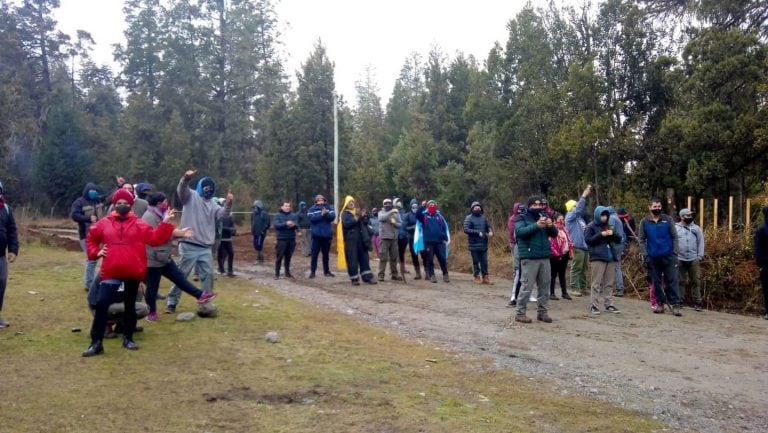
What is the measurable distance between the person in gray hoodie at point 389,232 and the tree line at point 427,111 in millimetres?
9612

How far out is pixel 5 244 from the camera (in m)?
7.62

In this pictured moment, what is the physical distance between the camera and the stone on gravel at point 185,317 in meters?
8.23

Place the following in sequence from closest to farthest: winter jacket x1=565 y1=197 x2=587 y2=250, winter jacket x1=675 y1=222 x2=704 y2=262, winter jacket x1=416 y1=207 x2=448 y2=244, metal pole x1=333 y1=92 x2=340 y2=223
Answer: winter jacket x1=675 y1=222 x2=704 y2=262, winter jacket x1=565 y1=197 x2=587 y2=250, winter jacket x1=416 y1=207 x2=448 y2=244, metal pole x1=333 y1=92 x2=340 y2=223

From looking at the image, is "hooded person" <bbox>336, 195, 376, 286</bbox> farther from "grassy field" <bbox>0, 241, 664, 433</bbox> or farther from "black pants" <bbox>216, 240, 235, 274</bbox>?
"grassy field" <bbox>0, 241, 664, 433</bbox>

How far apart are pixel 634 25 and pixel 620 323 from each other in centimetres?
1606

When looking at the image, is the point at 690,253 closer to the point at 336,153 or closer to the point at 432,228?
the point at 432,228

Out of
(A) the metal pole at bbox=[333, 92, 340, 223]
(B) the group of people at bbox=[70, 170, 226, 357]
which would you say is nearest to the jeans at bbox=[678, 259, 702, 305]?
(B) the group of people at bbox=[70, 170, 226, 357]

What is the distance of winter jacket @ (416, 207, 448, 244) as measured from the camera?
14.4 m

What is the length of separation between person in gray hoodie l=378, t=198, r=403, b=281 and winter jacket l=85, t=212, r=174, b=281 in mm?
7814

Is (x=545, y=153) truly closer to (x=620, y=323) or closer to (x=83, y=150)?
(x=620, y=323)

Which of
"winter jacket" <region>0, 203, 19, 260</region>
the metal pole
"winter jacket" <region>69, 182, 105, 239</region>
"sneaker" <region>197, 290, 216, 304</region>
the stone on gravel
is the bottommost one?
the stone on gravel

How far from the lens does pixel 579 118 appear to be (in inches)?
859

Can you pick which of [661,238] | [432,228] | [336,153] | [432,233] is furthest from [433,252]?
[336,153]

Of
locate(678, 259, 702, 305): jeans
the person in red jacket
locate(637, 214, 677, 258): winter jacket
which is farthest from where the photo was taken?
locate(678, 259, 702, 305): jeans
